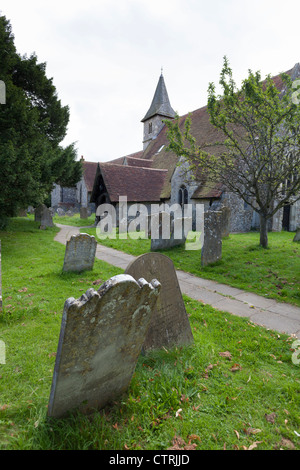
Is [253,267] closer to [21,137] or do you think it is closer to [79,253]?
[79,253]

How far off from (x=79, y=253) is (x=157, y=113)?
29.4 m

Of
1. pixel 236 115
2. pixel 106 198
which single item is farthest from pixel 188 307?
pixel 106 198

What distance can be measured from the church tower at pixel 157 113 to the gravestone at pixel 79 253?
27543 millimetres

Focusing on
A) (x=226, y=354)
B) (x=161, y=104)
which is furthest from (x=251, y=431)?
(x=161, y=104)

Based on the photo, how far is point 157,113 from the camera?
31141 millimetres

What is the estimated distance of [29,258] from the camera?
8.27 metres

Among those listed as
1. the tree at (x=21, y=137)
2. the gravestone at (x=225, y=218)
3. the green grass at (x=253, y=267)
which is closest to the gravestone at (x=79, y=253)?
the green grass at (x=253, y=267)

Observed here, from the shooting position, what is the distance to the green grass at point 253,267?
577 centimetres

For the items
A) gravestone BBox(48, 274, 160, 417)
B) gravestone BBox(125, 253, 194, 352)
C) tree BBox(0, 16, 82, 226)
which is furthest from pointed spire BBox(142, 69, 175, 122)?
gravestone BBox(48, 274, 160, 417)

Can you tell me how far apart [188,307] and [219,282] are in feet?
6.76

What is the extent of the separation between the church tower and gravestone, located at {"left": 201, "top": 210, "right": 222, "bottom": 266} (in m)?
26.4

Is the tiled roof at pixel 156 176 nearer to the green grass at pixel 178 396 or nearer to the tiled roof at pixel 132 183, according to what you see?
the tiled roof at pixel 132 183

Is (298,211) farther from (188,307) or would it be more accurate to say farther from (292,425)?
(292,425)

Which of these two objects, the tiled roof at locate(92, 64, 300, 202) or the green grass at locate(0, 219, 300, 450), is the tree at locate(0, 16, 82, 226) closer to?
the tiled roof at locate(92, 64, 300, 202)
